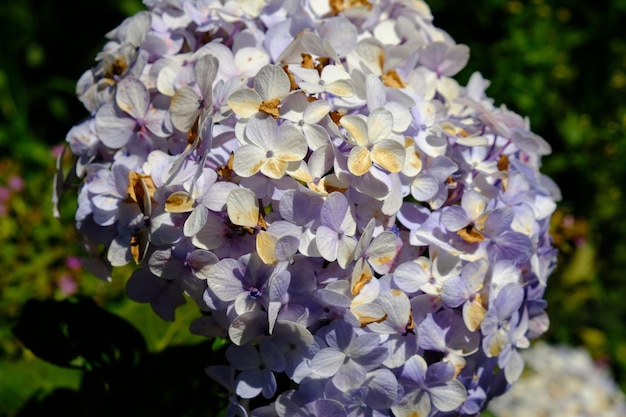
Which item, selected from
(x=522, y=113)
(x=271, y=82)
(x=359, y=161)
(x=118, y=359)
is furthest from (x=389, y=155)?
(x=522, y=113)

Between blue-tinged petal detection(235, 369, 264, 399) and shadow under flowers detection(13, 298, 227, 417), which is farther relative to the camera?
shadow under flowers detection(13, 298, 227, 417)

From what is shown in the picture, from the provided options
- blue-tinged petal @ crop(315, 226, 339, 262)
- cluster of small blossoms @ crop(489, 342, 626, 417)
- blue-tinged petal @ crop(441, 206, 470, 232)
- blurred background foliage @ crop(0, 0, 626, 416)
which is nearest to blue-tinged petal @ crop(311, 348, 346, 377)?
blue-tinged petal @ crop(315, 226, 339, 262)

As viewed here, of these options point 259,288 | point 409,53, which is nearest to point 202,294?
point 259,288

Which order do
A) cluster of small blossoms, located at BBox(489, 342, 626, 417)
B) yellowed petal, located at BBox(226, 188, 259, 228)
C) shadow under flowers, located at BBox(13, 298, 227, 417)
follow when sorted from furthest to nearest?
cluster of small blossoms, located at BBox(489, 342, 626, 417)
shadow under flowers, located at BBox(13, 298, 227, 417)
yellowed petal, located at BBox(226, 188, 259, 228)

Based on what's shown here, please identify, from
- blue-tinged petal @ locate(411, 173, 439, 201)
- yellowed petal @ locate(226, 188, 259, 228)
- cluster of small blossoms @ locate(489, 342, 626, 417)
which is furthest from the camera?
cluster of small blossoms @ locate(489, 342, 626, 417)

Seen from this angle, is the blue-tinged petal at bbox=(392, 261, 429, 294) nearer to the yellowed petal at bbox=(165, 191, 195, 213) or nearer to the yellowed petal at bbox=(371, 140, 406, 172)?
the yellowed petal at bbox=(371, 140, 406, 172)

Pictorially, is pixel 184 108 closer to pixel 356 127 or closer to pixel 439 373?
pixel 356 127
